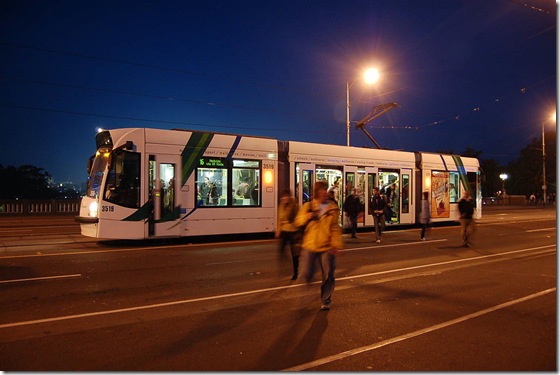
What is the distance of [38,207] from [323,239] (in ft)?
95.8

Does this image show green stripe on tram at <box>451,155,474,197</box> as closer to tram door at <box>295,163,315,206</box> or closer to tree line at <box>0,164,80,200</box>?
tram door at <box>295,163,315,206</box>

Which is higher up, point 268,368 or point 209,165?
point 209,165

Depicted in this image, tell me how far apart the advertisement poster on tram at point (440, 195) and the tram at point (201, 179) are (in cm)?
380

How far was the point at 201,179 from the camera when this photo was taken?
1438 centimetres

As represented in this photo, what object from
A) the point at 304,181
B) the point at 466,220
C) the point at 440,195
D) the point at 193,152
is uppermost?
the point at 193,152

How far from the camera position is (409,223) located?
20531mm

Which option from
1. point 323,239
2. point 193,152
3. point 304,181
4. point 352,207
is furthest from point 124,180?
point 323,239

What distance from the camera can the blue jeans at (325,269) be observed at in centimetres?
662

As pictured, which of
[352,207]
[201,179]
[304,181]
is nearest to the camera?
[201,179]

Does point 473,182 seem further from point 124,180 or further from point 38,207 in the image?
point 38,207

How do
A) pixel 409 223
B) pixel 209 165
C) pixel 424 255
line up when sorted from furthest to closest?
1. pixel 409 223
2. pixel 209 165
3. pixel 424 255

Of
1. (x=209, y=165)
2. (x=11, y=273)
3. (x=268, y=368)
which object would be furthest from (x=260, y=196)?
(x=268, y=368)

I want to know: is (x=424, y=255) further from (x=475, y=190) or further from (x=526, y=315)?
(x=475, y=190)

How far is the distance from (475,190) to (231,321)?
68.6 ft
